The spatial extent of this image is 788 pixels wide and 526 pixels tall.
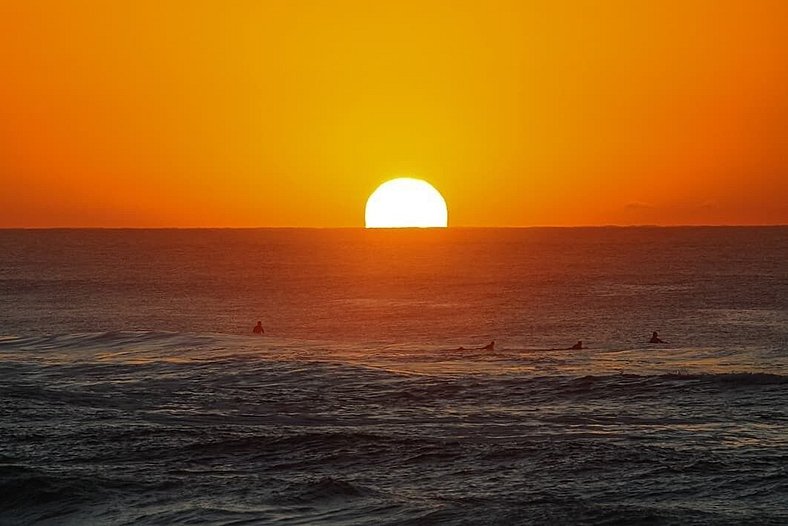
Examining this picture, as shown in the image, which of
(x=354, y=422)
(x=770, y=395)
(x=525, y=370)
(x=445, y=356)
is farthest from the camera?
(x=445, y=356)

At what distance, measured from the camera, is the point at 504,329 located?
81.7 m

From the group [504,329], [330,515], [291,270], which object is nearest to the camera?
[330,515]

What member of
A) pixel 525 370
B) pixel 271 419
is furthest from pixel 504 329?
pixel 271 419

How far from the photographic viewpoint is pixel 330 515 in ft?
79.8

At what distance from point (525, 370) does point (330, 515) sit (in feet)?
77.5

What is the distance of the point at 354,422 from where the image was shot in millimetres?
34875

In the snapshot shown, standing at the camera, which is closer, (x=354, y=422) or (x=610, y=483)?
(x=610, y=483)

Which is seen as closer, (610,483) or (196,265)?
(610,483)

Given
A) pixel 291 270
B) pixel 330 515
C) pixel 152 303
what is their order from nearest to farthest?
1. pixel 330 515
2. pixel 152 303
3. pixel 291 270

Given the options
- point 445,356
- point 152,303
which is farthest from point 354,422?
A: point 152,303

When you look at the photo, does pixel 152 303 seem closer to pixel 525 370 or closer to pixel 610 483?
pixel 525 370

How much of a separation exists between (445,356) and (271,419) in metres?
18.9

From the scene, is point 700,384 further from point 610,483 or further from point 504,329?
point 504,329

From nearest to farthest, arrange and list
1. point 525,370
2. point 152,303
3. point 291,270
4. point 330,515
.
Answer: point 330,515 → point 525,370 → point 152,303 → point 291,270
